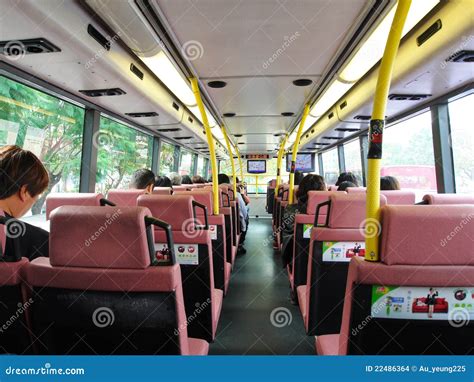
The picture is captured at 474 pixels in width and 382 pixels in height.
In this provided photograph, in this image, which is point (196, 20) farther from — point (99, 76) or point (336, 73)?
point (336, 73)

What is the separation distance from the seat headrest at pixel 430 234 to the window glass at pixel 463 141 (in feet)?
12.2

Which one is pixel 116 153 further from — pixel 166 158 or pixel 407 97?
pixel 407 97

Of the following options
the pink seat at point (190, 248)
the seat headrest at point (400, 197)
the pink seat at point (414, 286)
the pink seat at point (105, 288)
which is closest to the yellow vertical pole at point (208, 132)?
the pink seat at point (190, 248)

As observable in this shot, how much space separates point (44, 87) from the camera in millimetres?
3414

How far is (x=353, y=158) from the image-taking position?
8977 millimetres

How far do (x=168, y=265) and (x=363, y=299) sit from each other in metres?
0.82

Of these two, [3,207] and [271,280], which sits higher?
[3,207]

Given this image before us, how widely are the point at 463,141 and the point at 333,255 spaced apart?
3.31 m

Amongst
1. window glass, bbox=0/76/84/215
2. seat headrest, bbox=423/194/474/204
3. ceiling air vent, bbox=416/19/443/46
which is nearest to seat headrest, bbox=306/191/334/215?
seat headrest, bbox=423/194/474/204

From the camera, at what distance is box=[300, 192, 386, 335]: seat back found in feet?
7.00

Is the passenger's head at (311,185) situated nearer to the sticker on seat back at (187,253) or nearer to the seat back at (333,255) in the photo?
the seat back at (333,255)

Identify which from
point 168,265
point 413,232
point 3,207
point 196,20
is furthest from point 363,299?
point 196,20

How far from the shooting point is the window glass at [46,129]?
311 cm

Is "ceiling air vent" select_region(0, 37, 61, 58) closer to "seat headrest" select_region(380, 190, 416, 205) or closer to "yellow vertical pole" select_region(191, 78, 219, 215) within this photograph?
"yellow vertical pole" select_region(191, 78, 219, 215)
